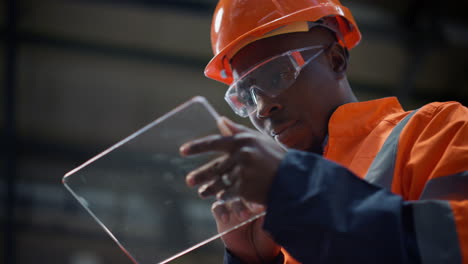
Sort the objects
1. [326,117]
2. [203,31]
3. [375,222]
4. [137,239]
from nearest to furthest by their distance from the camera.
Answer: [375,222], [137,239], [326,117], [203,31]

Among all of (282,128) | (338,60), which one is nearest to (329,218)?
(282,128)

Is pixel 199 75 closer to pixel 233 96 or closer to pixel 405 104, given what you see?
pixel 405 104

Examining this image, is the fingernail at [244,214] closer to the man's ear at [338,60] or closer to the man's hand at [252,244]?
the man's hand at [252,244]

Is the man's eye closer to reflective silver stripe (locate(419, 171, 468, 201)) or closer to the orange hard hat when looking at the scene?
the orange hard hat

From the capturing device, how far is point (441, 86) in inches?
242

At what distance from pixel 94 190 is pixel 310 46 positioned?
0.96 metres

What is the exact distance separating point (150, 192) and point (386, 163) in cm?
66

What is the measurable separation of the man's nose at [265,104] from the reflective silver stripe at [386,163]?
1.44 feet

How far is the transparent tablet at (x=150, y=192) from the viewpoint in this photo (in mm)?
1325

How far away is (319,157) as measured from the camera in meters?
1.00

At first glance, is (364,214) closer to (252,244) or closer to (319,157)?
(319,157)

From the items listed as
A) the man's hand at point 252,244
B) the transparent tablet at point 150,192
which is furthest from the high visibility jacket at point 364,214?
the man's hand at point 252,244

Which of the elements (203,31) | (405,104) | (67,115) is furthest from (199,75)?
(405,104)

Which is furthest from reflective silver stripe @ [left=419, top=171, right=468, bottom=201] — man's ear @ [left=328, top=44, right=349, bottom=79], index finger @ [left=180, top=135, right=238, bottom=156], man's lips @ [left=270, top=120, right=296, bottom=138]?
man's ear @ [left=328, top=44, right=349, bottom=79]
